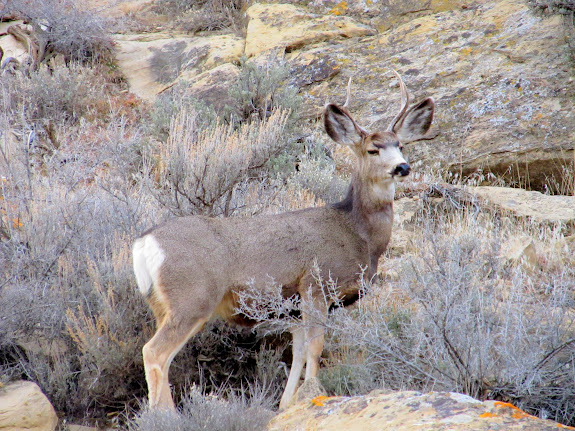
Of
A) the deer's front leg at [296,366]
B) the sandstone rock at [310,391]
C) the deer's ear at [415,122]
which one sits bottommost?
the deer's front leg at [296,366]

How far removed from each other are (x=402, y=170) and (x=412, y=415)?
2.45 m

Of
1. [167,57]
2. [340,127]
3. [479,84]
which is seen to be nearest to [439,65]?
[479,84]

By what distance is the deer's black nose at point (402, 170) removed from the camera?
523 cm

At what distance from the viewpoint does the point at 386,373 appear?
14.3 ft

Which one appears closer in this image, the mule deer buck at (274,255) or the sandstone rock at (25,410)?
the sandstone rock at (25,410)

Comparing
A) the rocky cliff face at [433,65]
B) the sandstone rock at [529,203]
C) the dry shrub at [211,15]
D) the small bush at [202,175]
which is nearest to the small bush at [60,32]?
the rocky cliff face at [433,65]

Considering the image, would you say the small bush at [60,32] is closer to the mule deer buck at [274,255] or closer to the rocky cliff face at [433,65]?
the rocky cliff face at [433,65]

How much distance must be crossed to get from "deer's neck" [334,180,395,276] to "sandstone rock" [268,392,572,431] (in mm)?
1831

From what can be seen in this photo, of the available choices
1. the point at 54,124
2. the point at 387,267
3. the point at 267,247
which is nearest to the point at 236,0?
the point at 54,124

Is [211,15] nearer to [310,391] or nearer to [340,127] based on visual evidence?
[340,127]

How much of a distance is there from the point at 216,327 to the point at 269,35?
8858 mm

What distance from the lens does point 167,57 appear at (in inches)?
559

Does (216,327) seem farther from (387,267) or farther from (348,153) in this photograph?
(348,153)

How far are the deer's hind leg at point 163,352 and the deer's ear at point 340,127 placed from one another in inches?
84.0
